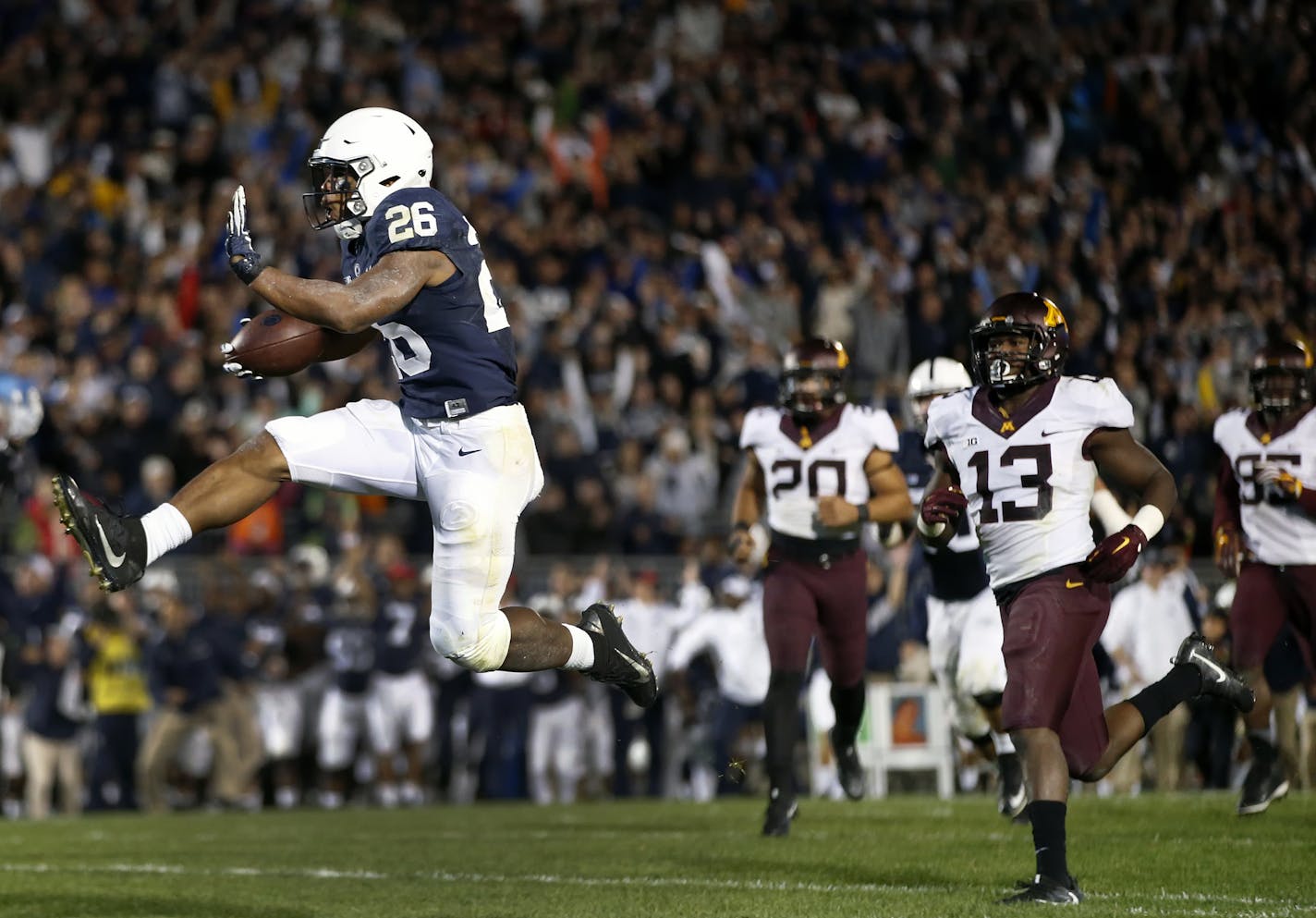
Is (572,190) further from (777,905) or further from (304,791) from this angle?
(777,905)

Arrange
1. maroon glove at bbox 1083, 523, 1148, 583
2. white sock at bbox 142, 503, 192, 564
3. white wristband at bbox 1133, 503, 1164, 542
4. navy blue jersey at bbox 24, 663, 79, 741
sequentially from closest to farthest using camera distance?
white sock at bbox 142, 503, 192, 564, maroon glove at bbox 1083, 523, 1148, 583, white wristband at bbox 1133, 503, 1164, 542, navy blue jersey at bbox 24, 663, 79, 741

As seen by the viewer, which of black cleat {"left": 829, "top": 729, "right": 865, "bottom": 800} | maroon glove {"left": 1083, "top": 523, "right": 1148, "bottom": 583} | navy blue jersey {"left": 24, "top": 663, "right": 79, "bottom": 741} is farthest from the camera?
navy blue jersey {"left": 24, "top": 663, "right": 79, "bottom": 741}

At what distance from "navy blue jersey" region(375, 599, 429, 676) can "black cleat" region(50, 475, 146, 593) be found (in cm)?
875

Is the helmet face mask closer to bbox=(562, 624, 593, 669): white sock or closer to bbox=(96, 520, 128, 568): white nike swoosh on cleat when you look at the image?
bbox=(96, 520, 128, 568): white nike swoosh on cleat

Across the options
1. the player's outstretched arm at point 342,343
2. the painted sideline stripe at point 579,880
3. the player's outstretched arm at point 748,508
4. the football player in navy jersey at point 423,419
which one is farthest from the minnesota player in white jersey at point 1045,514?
the player's outstretched arm at point 748,508

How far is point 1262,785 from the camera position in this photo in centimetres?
805

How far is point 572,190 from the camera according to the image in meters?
16.8

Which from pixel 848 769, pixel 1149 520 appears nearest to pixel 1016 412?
pixel 1149 520

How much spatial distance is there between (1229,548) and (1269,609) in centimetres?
30

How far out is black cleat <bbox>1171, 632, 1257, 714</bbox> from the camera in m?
6.34

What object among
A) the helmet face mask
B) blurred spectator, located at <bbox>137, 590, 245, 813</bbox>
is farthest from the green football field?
blurred spectator, located at <bbox>137, 590, 245, 813</bbox>

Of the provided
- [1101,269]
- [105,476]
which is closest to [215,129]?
[105,476]

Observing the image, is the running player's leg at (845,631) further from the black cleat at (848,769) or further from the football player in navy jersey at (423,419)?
the football player in navy jersey at (423,419)

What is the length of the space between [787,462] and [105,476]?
22.4 ft
